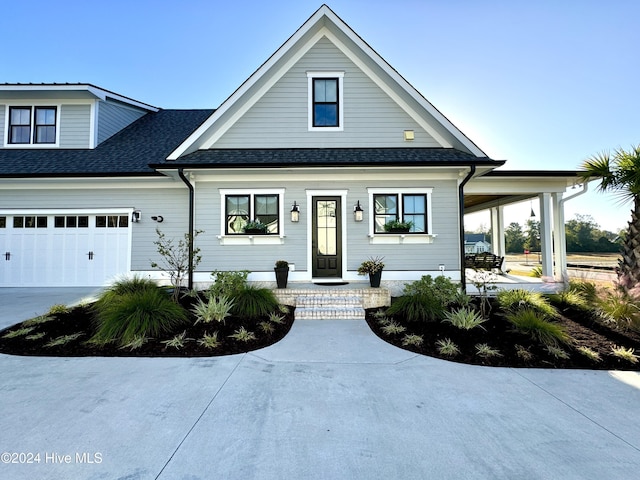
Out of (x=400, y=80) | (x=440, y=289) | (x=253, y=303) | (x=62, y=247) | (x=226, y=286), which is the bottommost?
(x=253, y=303)

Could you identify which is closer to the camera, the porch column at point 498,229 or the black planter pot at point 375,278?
the black planter pot at point 375,278

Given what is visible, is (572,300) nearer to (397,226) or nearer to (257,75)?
(397,226)

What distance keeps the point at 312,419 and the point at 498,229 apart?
12.9 metres

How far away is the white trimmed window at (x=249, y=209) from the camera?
799 centimetres

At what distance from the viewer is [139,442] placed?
91.0 inches

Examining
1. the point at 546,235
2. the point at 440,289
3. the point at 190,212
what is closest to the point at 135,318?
the point at 190,212

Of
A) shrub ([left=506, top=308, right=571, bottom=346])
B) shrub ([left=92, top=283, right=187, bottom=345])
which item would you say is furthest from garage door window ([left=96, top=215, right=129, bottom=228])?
shrub ([left=506, top=308, right=571, bottom=346])

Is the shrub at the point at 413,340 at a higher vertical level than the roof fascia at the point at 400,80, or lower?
lower

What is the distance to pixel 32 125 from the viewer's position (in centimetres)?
995

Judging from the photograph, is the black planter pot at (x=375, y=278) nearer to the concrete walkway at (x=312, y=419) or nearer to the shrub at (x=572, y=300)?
the concrete walkway at (x=312, y=419)

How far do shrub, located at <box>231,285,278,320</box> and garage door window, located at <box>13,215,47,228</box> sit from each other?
7468 mm

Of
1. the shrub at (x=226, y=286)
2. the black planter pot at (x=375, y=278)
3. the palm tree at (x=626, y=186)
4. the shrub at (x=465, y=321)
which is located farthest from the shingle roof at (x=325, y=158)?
the shrub at (x=465, y=321)

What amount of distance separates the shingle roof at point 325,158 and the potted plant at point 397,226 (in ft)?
5.19

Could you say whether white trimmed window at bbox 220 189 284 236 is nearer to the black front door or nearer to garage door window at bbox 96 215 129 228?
the black front door
